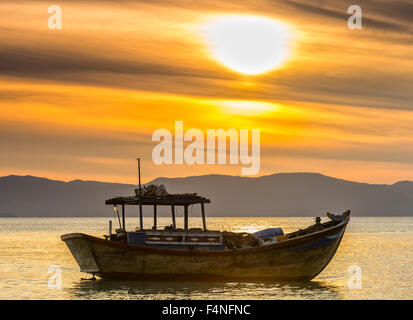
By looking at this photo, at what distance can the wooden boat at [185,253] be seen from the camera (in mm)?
32188

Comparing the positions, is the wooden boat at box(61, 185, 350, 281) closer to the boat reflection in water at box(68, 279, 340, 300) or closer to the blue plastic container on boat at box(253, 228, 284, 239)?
the boat reflection in water at box(68, 279, 340, 300)

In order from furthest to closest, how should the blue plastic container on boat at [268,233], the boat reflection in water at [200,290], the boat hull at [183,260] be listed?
1. the blue plastic container on boat at [268,233]
2. the boat hull at [183,260]
3. the boat reflection in water at [200,290]

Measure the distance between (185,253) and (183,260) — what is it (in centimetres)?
38

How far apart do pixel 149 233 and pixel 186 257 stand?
218cm

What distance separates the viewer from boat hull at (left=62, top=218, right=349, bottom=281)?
32156mm

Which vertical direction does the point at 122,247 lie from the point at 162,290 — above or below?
above

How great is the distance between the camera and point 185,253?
1267 inches

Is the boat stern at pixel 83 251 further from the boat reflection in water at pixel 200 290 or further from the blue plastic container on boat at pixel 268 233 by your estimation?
the blue plastic container on boat at pixel 268 233

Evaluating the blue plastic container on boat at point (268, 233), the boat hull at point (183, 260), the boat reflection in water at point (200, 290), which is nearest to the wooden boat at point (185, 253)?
the boat hull at point (183, 260)

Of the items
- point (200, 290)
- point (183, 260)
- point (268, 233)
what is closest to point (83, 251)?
point (183, 260)
